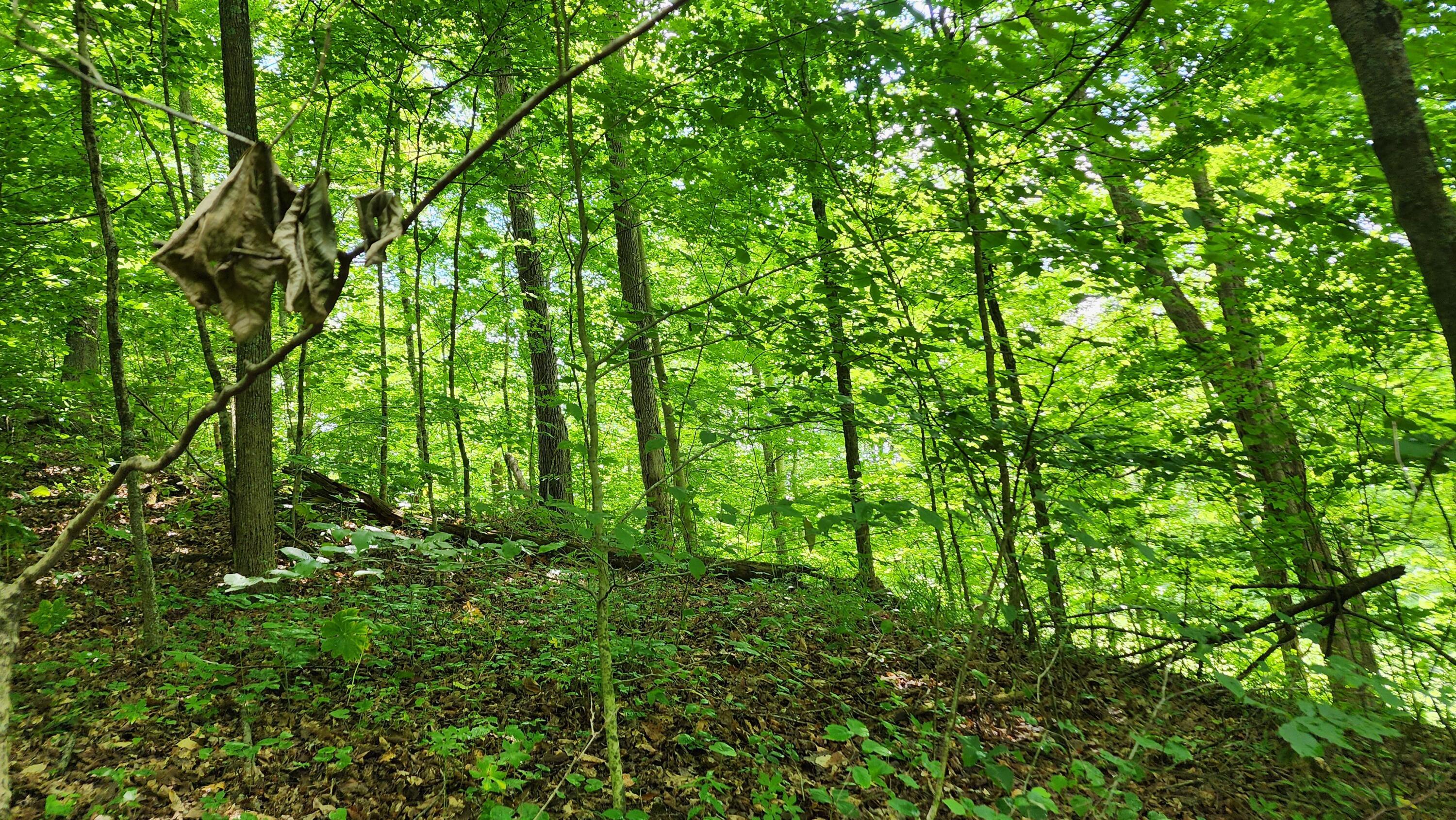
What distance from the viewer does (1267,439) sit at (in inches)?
156

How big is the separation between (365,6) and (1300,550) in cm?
830

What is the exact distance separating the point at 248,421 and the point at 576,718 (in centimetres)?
353

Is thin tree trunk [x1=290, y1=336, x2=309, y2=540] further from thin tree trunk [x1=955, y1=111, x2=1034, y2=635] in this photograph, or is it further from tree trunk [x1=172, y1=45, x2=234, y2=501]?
thin tree trunk [x1=955, y1=111, x2=1034, y2=635]

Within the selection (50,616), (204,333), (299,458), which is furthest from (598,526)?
(299,458)

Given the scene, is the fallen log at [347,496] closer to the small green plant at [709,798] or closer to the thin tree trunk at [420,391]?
the thin tree trunk at [420,391]

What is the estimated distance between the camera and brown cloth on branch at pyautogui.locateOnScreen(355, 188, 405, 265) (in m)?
1.39

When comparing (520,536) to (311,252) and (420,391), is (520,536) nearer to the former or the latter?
(420,391)

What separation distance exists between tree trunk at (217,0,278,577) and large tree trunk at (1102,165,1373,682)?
6.06 meters

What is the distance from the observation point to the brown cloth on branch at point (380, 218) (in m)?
1.39

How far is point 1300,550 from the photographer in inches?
156

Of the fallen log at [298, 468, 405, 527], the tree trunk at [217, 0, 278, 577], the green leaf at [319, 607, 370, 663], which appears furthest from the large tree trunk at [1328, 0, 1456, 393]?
the fallen log at [298, 468, 405, 527]

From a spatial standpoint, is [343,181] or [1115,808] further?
[343,181]

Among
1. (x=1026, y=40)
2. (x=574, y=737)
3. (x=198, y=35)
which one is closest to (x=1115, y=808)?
(x=574, y=737)

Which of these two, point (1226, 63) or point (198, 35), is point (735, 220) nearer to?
point (1226, 63)
